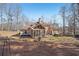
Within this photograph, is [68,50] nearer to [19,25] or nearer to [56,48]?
[56,48]

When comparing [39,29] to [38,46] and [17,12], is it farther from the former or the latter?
[17,12]

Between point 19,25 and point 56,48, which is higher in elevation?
point 19,25

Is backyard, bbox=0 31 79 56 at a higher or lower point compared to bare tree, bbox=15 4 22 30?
lower

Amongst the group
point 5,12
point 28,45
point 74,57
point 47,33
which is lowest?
point 74,57

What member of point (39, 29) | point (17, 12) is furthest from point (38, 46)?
point (17, 12)

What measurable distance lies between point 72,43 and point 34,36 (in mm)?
424

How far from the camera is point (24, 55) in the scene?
6.77ft

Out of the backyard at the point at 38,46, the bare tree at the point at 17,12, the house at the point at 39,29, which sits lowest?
the backyard at the point at 38,46

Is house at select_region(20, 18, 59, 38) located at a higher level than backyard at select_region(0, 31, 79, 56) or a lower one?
A: higher

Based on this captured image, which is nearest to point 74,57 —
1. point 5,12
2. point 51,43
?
point 51,43

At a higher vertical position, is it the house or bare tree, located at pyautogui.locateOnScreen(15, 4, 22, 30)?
bare tree, located at pyautogui.locateOnScreen(15, 4, 22, 30)

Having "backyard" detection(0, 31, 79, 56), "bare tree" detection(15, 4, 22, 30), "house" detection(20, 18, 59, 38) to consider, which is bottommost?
"backyard" detection(0, 31, 79, 56)

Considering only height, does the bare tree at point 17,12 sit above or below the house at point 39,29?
above

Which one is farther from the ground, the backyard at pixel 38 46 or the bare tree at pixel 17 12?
the bare tree at pixel 17 12
